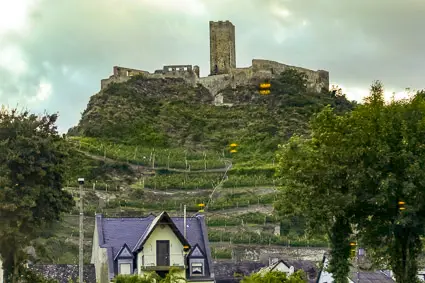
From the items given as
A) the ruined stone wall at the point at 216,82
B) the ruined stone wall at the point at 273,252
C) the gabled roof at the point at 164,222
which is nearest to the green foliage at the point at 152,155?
the ruined stone wall at the point at 216,82

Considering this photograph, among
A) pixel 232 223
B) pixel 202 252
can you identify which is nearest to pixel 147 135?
pixel 232 223

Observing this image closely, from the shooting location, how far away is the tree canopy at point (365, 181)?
56312 millimetres

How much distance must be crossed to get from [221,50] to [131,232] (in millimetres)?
125439

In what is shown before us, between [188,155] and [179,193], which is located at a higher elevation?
[188,155]

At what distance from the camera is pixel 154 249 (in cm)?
6222

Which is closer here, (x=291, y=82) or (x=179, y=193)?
(x=179, y=193)

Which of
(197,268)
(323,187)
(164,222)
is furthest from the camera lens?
(197,268)

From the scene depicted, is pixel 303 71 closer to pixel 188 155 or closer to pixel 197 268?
pixel 188 155

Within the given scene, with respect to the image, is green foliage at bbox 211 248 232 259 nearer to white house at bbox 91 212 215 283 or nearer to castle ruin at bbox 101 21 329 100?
white house at bbox 91 212 215 283

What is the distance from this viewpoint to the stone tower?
617 ft

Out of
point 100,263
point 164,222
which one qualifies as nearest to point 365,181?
point 164,222

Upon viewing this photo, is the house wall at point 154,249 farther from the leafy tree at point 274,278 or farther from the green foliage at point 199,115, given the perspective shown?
the green foliage at point 199,115

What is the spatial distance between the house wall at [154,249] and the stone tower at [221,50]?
126 meters

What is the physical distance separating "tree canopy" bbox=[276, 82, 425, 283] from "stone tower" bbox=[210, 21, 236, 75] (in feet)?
425
